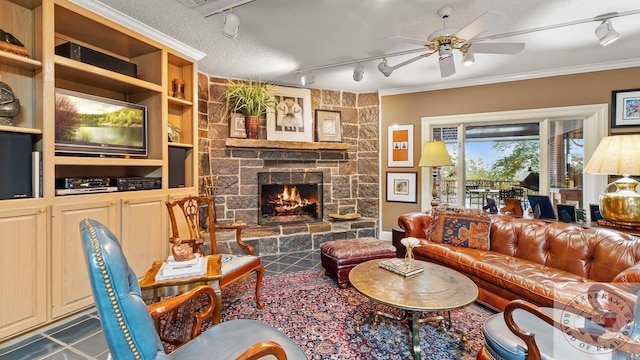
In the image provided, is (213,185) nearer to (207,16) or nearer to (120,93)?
(120,93)

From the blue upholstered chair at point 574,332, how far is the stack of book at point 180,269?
1.69 meters

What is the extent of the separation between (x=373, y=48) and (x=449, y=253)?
7.44 ft

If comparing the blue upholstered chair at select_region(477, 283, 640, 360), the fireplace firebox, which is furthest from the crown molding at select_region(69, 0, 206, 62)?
the blue upholstered chair at select_region(477, 283, 640, 360)

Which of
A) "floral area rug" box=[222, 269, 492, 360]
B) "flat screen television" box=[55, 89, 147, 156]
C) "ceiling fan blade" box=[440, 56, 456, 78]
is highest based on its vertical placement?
"ceiling fan blade" box=[440, 56, 456, 78]

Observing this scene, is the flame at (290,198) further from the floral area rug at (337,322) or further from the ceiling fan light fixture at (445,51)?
the ceiling fan light fixture at (445,51)

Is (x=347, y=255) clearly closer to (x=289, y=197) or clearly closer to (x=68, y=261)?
(x=289, y=197)

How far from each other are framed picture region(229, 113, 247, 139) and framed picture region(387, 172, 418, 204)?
244 centimetres

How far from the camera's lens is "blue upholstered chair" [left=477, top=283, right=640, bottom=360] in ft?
3.98

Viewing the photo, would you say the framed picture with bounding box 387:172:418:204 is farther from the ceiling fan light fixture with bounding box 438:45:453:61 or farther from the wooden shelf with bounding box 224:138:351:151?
the ceiling fan light fixture with bounding box 438:45:453:61

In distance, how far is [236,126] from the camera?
4074mm

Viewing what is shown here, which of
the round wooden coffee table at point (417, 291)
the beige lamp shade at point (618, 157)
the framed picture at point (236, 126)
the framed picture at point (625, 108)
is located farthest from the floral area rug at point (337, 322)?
the framed picture at point (625, 108)

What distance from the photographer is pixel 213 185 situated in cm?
401

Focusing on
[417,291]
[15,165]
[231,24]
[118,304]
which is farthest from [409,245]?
[15,165]

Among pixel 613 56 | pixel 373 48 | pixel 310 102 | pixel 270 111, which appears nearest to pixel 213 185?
pixel 270 111
